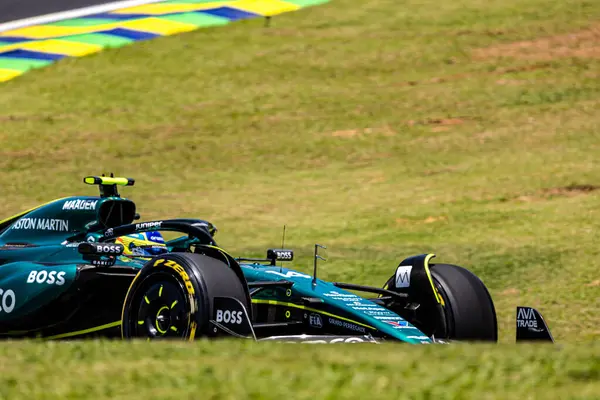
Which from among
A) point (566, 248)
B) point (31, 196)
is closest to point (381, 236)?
point (566, 248)

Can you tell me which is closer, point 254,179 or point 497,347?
point 497,347

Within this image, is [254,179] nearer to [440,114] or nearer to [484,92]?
[440,114]

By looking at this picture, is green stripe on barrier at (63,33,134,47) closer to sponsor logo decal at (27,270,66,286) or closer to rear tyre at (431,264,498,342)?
sponsor logo decal at (27,270,66,286)

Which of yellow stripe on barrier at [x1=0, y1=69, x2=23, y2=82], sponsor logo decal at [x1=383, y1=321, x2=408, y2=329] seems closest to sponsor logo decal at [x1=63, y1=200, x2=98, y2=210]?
sponsor logo decal at [x1=383, y1=321, x2=408, y2=329]

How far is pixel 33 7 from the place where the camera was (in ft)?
97.2

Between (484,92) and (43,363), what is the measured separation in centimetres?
2117

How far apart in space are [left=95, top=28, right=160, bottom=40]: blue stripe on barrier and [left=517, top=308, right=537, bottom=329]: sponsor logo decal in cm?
2140

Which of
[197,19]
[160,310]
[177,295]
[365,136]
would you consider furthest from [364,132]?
[177,295]

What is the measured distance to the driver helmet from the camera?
8872 mm

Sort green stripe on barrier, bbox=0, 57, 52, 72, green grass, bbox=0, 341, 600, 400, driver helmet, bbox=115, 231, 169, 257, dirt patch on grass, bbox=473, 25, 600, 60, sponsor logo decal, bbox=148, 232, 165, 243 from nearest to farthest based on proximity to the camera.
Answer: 1. green grass, bbox=0, 341, 600, 400
2. driver helmet, bbox=115, 231, 169, 257
3. sponsor logo decal, bbox=148, 232, 165, 243
4. green stripe on barrier, bbox=0, 57, 52, 72
5. dirt patch on grass, bbox=473, 25, 600, 60

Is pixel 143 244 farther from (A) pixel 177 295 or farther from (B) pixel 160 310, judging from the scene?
(A) pixel 177 295

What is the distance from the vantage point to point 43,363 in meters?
5.18

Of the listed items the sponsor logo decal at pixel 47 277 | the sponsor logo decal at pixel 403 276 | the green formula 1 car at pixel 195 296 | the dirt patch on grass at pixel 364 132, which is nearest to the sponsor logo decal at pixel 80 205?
the green formula 1 car at pixel 195 296

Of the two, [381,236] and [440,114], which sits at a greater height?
[440,114]
